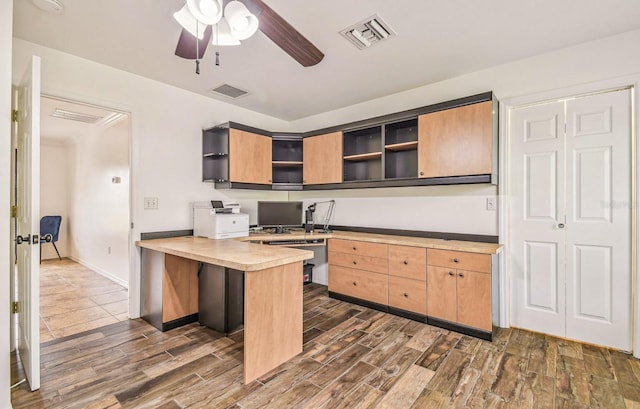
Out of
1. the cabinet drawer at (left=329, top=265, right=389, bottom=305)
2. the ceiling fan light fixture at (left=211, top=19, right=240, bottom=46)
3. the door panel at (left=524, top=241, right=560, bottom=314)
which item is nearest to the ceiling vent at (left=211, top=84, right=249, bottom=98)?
the ceiling fan light fixture at (left=211, top=19, right=240, bottom=46)

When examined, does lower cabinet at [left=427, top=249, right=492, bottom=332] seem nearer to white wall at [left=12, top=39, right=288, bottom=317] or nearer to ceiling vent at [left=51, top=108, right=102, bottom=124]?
white wall at [left=12, top=39, right=288, bottom=317]

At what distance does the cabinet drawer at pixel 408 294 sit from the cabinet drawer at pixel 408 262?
60 millimetres

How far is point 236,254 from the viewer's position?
2201 millimetres

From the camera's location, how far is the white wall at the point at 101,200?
13.7 feet

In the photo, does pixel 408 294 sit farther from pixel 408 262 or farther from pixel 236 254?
pixel 236 254

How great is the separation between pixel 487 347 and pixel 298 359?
5.08 feet

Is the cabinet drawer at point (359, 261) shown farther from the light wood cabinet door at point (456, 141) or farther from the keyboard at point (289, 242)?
the light wood cabinet door at point (456, 141)

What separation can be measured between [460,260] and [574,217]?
101cm

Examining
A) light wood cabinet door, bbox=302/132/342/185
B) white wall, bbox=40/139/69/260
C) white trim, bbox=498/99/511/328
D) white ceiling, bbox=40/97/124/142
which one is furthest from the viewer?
white wall, bbox=40/139/69/260

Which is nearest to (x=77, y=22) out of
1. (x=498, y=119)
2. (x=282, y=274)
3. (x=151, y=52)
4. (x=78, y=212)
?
(x=151, y=52)

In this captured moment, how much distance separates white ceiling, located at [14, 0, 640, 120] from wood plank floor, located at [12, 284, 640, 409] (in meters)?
2.47

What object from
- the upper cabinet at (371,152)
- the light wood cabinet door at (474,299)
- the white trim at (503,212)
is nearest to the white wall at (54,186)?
the upper cabinet at (371,152)

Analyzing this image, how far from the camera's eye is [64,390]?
1.87m

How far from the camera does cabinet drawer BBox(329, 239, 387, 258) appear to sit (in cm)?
317
